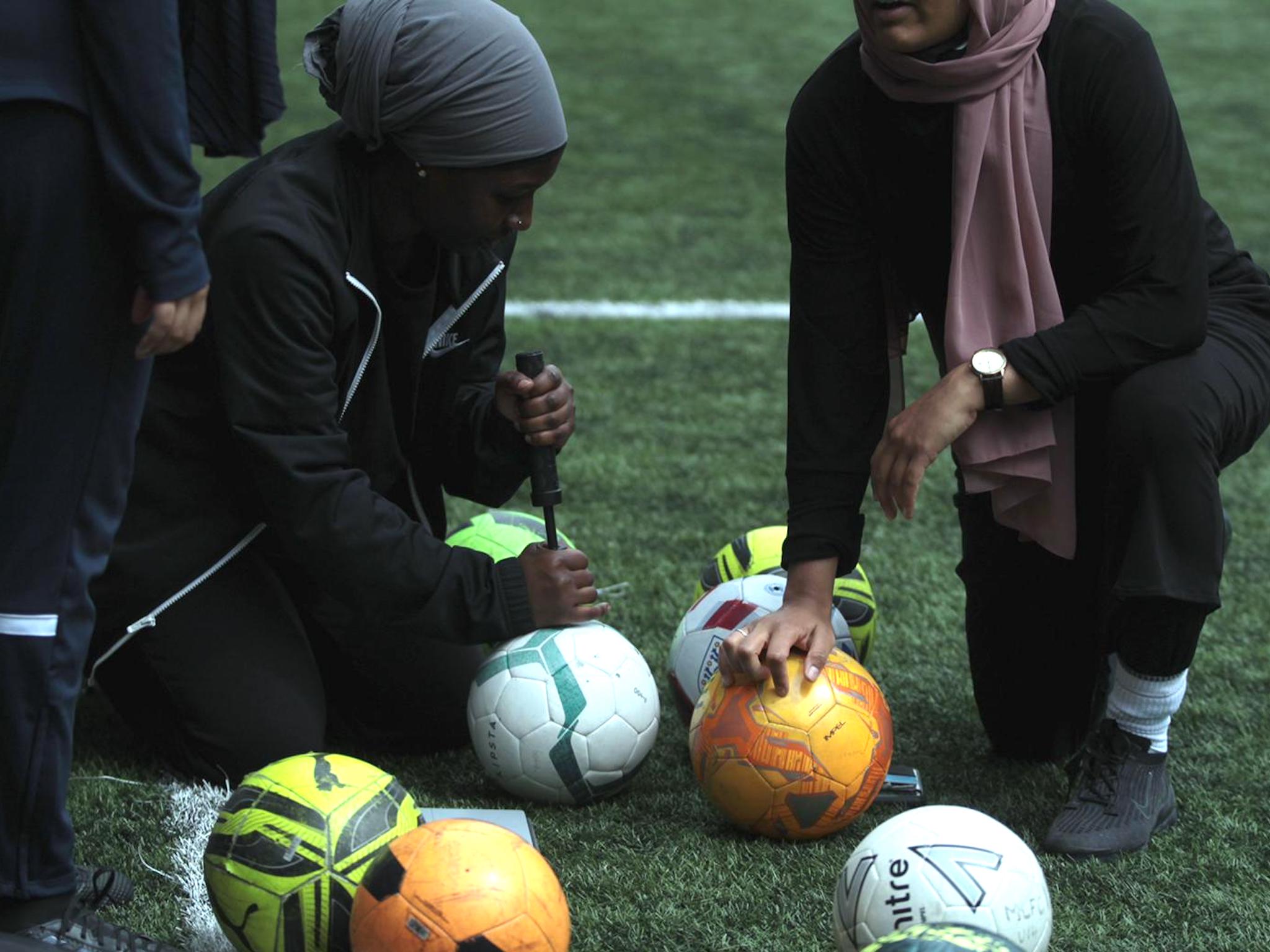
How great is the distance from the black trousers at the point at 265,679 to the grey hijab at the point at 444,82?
0.96 meters

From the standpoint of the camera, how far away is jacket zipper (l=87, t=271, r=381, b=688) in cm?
346

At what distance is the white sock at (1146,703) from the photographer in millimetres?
3322

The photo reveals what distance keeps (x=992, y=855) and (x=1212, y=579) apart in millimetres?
805

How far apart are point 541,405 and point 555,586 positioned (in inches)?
16.7

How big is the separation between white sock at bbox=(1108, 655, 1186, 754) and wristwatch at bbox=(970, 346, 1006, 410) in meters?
0.59

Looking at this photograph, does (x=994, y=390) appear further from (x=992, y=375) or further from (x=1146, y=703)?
(x=1146, y=703)

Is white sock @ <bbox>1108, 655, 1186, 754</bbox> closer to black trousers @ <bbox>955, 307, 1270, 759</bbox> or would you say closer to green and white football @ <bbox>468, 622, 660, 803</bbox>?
black trousers @ <bbox>955, 307, 1270, 759</bbox>

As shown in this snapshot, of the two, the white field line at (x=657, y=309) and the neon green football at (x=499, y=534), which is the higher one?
the neon green football at (x=499, y=534)

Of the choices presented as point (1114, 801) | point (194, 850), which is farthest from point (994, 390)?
point (194, 850)

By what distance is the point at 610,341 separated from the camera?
6.99 m

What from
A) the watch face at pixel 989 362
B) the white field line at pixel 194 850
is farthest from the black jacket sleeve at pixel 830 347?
the white field line at pixel 194 850

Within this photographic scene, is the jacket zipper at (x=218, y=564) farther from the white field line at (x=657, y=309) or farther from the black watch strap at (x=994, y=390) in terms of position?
the white field line at (x=657, y=309)

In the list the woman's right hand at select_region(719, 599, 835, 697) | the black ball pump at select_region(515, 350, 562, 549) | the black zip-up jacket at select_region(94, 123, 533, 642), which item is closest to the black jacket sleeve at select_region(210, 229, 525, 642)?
the black zip-up jacket at select_region(94, 123, 533, 642)

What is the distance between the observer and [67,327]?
2549mm
